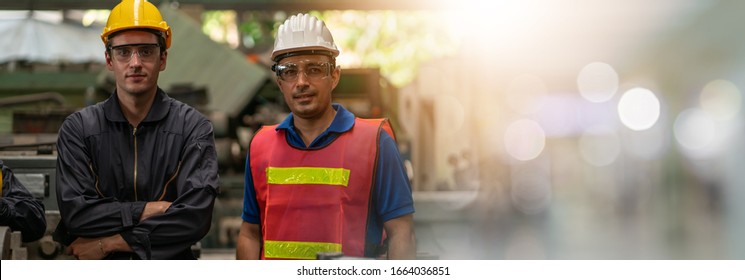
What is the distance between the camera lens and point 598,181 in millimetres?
37094

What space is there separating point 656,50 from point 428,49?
8.37 metres

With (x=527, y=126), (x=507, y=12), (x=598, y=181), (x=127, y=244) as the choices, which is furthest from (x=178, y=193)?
(x=527, y=126)

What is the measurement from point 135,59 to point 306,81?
66 centimetres

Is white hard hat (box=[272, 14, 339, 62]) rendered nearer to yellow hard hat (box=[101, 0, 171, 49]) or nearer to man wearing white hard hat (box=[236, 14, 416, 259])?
man wearing white hard hat (box=[236, 14, 416, 259])

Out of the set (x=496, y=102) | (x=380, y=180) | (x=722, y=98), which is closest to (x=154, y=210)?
(x=380, y=180)

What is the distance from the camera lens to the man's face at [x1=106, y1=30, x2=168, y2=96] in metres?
4.02

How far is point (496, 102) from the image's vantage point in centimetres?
2555

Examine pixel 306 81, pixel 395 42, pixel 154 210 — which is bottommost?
pixel 154 210

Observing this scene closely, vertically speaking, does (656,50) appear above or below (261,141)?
above

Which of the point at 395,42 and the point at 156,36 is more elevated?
the point at 395,42

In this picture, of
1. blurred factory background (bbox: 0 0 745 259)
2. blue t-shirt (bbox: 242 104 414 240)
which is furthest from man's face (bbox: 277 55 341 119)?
blurred factory background (bbox: 0 0 745 259)

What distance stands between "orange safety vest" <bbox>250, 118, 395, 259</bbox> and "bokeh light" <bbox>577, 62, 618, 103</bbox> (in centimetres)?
3493

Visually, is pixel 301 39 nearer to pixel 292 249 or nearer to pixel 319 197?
pixel 319 197

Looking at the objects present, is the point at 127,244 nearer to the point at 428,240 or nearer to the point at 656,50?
the point at 428,240
